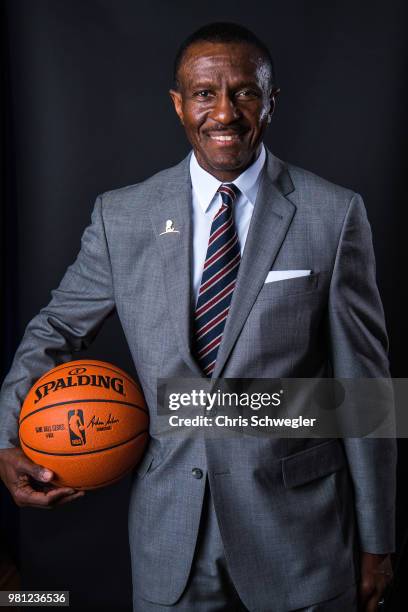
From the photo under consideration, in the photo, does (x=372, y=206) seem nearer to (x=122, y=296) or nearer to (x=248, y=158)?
(x=248, y=158)

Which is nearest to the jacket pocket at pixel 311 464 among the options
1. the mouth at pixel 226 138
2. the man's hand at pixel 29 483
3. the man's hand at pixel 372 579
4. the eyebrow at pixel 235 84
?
the man's hand at pixel 372 579

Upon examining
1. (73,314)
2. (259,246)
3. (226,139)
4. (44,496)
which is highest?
(226,139)

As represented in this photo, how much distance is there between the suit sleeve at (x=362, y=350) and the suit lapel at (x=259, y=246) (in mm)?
137

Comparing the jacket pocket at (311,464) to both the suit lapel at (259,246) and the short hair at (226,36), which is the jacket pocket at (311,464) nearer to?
the suit lapel at (259,246)

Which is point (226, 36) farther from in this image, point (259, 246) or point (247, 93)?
point (259, 246)

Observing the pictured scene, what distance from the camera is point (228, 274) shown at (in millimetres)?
1601

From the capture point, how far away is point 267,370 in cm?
158

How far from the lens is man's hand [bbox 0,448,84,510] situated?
1.54m

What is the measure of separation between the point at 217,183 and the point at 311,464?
0.65 meters

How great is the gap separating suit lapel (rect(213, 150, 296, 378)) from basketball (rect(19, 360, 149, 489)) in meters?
0.22

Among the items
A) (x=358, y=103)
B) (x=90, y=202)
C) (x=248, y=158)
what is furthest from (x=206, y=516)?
(x=358, y=103)

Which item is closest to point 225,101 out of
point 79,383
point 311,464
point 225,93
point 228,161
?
point 225,93

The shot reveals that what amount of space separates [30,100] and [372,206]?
3.84 ft
